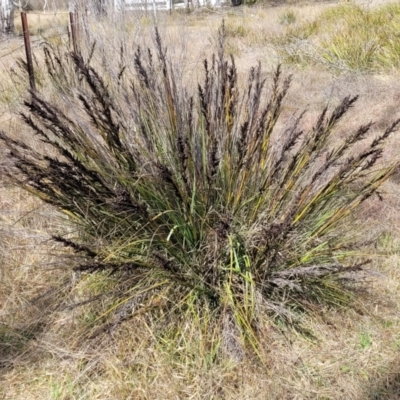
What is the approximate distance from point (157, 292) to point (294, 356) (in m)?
0.59

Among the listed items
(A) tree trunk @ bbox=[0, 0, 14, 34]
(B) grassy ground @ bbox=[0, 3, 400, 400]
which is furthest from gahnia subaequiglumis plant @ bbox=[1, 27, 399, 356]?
(A) tree trunk @ bbox=[0, 0, 14, 34]

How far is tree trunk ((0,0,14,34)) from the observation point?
44.5ft

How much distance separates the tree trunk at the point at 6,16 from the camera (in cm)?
1356

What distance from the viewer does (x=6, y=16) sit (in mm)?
14062

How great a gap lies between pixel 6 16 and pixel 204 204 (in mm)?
13757

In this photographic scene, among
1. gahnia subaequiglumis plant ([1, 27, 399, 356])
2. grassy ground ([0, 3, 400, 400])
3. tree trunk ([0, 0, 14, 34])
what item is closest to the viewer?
grassy ground ([0, 3, 400, 400])

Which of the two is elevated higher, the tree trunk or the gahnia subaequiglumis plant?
the gahnia subaequiglumis plant

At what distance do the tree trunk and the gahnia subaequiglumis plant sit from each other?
1201cm

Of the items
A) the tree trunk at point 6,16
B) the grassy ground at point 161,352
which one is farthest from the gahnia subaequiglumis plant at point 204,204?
the tree trunk at point 6,16

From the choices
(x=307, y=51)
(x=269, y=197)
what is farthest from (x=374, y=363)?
(x=307, y=51)

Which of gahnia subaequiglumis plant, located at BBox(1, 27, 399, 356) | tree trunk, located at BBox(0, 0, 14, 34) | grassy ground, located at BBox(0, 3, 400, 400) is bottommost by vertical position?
tree trunk, located at BBox(0, 0, 14, 34)

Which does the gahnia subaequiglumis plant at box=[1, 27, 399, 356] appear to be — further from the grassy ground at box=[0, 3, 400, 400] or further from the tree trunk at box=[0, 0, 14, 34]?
the tree trunk at box=[0, 0, 14, 34]

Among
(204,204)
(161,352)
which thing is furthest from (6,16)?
(161,352)

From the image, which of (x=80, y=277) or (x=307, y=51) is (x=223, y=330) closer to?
(x=80, y=277)
